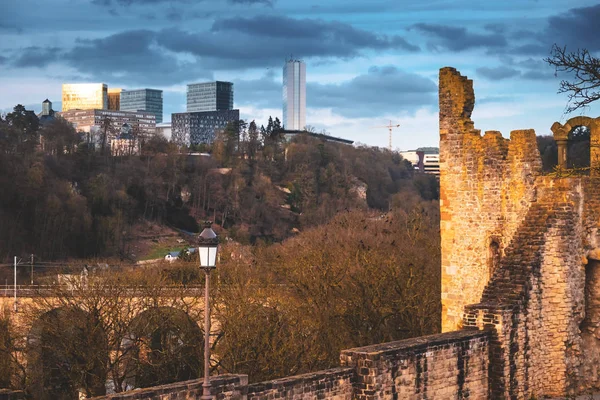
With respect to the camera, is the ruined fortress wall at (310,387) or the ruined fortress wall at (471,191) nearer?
the ruined fortress wall at (310,387)

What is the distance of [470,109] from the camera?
2089 cm

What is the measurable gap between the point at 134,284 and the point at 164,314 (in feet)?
14.2

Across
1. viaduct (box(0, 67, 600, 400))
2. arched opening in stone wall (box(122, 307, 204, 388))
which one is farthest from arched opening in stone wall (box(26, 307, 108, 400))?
viaduct (box(0, 67, 600, 400))

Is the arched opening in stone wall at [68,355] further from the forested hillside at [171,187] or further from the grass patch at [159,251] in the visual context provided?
the grass patch at [159,251]

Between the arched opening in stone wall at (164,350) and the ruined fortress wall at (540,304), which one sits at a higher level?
the ruined fortress wall at (540,304)

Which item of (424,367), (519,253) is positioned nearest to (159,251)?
(519,253)

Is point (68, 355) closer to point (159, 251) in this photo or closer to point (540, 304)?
point (540, 304)

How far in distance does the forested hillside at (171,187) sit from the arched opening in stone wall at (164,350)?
58.2 m

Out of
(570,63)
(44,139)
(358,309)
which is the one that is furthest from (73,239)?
(570,63)

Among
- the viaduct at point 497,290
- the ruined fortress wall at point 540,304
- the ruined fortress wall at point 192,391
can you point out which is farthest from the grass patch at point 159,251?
the ruined fortress wall at point 192,391

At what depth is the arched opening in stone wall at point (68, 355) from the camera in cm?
3544

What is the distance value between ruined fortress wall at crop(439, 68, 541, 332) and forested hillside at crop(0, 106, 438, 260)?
262 feet

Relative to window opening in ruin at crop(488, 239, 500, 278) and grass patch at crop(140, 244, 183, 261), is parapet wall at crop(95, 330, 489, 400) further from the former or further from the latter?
grass patch at crop(140, 244, 183, 261)

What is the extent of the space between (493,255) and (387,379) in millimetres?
6368
